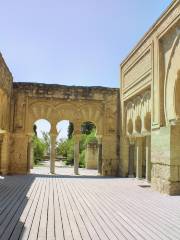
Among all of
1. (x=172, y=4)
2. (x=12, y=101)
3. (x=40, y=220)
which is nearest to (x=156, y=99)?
(x=172, y=4)

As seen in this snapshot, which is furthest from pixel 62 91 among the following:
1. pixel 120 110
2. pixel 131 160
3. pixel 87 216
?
pixel 87 216

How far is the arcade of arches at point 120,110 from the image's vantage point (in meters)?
10.4

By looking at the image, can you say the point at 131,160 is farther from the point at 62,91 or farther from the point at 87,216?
the point at 87,216

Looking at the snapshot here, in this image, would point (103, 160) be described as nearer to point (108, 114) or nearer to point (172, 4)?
point (108, 114)

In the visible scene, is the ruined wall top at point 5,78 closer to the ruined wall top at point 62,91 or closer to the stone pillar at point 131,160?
the ruined wall top at point 62,91

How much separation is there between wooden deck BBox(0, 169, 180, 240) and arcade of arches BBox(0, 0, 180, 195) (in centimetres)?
263

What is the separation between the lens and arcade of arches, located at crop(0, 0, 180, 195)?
409 inches

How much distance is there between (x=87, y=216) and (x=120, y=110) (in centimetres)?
1049

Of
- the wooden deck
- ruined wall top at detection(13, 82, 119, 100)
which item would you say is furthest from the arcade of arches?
the wooden deck

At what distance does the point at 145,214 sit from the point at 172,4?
21.0ft

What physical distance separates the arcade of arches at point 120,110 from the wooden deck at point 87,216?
2633 millimetres

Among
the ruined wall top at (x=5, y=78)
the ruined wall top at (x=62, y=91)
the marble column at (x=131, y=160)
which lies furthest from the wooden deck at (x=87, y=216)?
the ruined wall top at (x=62, y=91)

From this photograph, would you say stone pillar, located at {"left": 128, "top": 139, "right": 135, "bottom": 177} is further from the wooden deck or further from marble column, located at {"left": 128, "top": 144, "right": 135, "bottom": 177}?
the wooden deck

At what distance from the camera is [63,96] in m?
15.9
